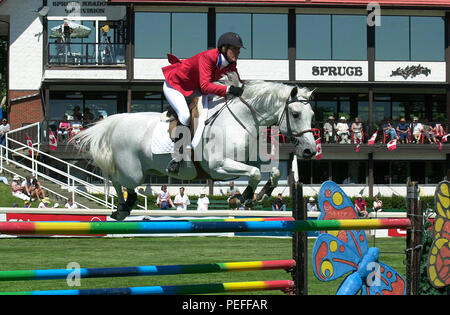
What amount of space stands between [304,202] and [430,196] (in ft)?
84.5

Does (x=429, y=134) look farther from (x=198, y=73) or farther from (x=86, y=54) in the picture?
(x=198, y=73)

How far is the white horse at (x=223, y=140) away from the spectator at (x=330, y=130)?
22339 mm

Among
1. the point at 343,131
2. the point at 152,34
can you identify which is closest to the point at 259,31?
the point at 152,34

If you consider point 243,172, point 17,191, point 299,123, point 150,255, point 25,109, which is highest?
point 25,109

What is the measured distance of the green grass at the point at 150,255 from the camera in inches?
399

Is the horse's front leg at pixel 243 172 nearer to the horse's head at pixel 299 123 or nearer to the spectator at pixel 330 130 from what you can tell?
the horse's head at pixel 299 123

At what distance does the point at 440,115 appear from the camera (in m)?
35.6

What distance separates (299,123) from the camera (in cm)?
730

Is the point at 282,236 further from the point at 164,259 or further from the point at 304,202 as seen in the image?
the point at 304,202

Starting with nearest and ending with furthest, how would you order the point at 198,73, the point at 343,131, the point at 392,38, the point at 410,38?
the point at 198,73, the point at 343,131, the point at 392,38, the point at 410,38

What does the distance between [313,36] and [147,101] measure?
834 cm

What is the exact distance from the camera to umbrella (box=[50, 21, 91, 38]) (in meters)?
29.8

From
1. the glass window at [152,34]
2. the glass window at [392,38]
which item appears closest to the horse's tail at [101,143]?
the glass window at [152,34]
